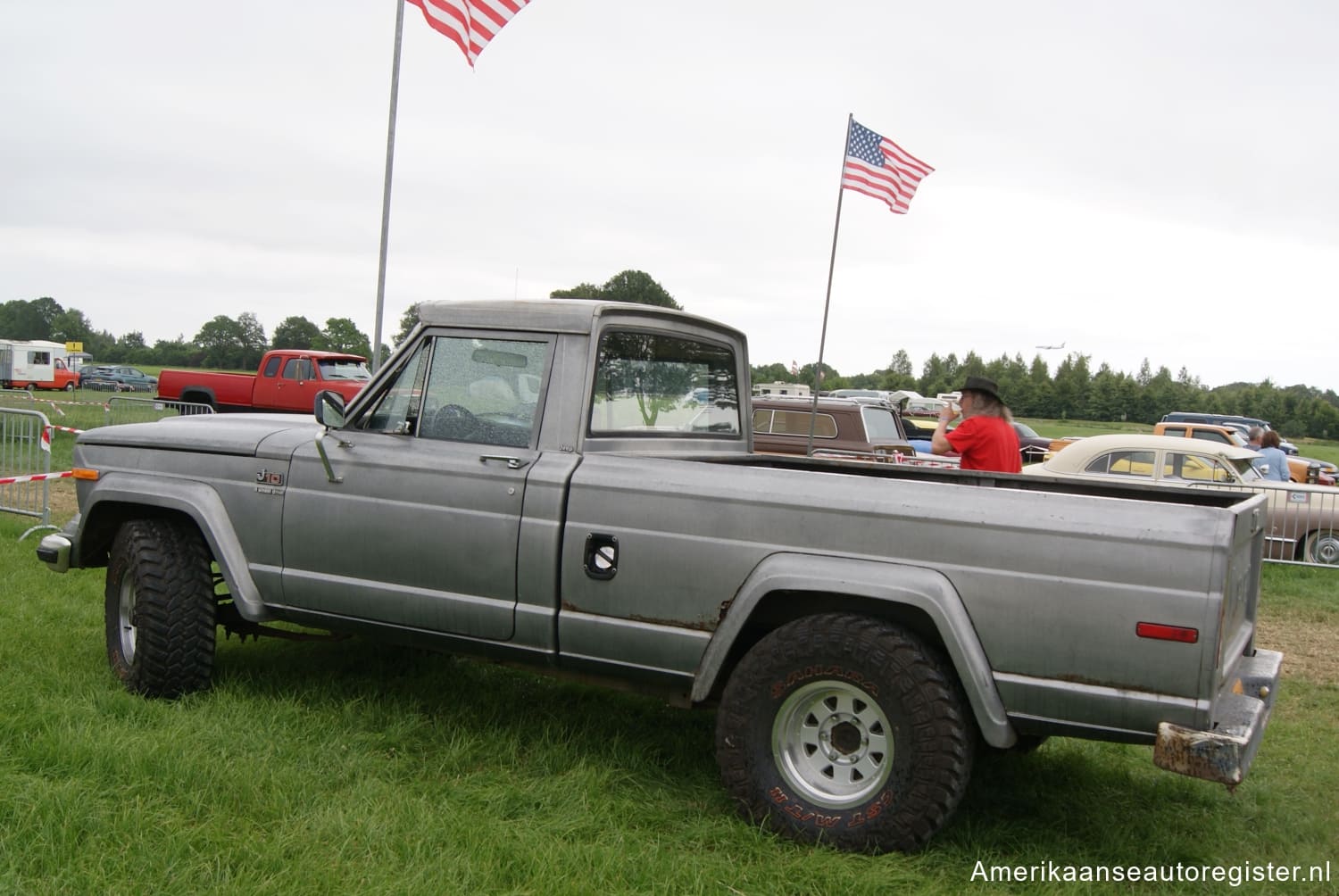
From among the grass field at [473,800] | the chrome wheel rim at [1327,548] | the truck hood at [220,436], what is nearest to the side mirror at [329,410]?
the truck hood at [220,436]

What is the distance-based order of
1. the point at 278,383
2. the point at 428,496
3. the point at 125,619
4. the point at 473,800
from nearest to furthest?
the point at 473,800 < the point at 428,496 < the point at 125,619 < the point at 278,383

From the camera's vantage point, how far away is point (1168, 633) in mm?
3141

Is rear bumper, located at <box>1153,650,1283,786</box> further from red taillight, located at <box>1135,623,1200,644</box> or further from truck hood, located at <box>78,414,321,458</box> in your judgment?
truck hood, located at <box>78,414,321,458</box>

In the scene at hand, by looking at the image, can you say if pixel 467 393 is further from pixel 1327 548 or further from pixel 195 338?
pixel 195 338

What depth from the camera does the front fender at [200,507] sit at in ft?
15.6

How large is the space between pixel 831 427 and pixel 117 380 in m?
46.6

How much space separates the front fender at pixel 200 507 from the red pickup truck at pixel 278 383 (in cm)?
1532

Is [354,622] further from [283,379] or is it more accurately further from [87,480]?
[283,379]

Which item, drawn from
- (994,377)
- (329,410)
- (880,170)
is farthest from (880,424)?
(994,377)

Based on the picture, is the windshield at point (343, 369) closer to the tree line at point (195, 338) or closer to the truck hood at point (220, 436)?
the truck hood at point (220, 436)

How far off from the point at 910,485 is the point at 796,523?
16.1 inches

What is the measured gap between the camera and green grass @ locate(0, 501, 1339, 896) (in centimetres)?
334

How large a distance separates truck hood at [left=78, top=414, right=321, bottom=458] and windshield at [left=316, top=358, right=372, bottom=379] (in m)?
16.2

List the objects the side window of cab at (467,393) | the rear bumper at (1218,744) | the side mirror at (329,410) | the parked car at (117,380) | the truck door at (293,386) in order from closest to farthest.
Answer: the rear bumper at (1218,744) < the side window of cab at (467,393) < the side mirror at (329,410) < the truck door at (293,386) < the parked car at (117,380)
